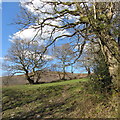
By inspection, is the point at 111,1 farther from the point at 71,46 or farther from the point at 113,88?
the point at 113,88

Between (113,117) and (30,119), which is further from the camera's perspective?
(30,119)

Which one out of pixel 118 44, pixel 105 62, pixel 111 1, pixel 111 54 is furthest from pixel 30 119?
pixel 111 1

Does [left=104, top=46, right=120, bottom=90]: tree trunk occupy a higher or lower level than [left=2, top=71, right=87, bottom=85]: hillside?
higher

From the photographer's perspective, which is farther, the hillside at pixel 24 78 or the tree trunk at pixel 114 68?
the hillside at pixel 24 78

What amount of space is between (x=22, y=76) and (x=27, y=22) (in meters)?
14.6

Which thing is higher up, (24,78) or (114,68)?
(114,68)

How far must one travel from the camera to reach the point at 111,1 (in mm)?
4516

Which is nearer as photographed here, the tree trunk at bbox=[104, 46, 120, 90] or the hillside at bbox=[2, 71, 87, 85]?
the tree trunk at bbox=[104, 46, 120, 90]

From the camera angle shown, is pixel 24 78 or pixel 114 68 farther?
pixel 24 78

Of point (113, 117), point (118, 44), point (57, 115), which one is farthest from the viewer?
point (118, 44)

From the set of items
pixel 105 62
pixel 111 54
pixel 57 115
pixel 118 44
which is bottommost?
pixel 57 115

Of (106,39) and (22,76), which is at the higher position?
(106,39)

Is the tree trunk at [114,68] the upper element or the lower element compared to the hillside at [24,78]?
upper

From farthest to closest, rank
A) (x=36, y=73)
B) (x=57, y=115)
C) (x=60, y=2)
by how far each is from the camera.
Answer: (x=36, y=73) → (x=60, y=2) → (x=57, y=115)
